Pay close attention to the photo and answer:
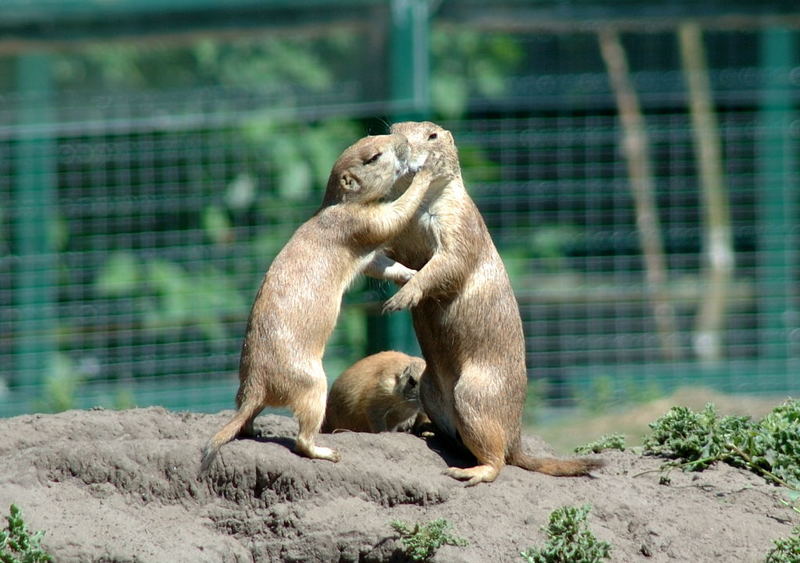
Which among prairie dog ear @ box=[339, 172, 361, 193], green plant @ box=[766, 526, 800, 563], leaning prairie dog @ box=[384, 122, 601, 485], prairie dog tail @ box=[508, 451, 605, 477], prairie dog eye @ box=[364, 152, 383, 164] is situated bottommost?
green plant @ box=[766, 526, 800, 563]

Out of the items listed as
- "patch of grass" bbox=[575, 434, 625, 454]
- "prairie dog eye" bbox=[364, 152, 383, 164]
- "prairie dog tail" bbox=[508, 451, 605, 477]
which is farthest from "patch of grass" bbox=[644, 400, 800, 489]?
"prairie dog eye" bbox=[364, 152, 383, 164]

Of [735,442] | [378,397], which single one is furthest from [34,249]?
[735,442]

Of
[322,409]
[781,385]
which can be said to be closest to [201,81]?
[781,385]

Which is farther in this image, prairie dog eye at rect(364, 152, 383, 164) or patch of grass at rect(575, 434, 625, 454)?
patch of grass at rect(575, 434, 625, 454)

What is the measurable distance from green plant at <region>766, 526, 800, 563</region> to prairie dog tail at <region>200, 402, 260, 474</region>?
242 cm

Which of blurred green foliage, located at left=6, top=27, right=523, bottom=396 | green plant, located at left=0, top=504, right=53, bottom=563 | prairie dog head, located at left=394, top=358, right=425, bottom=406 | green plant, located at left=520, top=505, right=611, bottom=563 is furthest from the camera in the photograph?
blurred green foliage, located at left=6, top=27, right=523, bottom=396

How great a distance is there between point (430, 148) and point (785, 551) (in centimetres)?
270

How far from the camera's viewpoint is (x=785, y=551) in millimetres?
Answer: 5699

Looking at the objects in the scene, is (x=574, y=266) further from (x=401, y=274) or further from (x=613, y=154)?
(x=401, y=274)

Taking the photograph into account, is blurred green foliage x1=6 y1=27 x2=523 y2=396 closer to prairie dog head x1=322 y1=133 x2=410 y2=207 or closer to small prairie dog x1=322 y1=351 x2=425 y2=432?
small prairie dog x1=322 y1=351 x2=425 y2=432

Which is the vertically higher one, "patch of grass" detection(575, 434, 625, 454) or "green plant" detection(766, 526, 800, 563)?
"patch of grass" detection(575, 434, 625, 454)

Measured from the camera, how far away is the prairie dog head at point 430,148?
681 centimetres

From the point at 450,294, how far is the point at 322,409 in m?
0.99

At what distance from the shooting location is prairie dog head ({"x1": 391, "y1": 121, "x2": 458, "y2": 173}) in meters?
6.81
